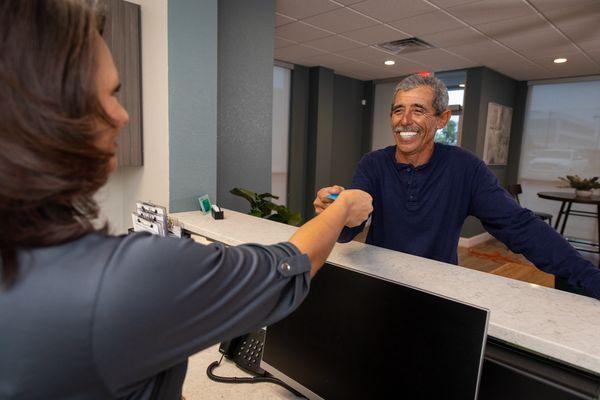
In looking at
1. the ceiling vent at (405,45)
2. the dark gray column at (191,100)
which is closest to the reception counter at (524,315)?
the dark gray column at (191,100)

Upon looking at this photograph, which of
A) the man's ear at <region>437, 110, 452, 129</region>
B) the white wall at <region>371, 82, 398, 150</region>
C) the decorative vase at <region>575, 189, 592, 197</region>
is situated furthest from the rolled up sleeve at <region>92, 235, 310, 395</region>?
the white wall at <region>371, 82, 398, 150</region>

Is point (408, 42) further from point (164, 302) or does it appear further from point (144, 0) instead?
point (164, 302)

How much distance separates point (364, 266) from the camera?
1046 mm

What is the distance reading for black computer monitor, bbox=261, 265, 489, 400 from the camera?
59 centimetres

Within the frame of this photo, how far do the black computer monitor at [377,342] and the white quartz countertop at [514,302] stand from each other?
70 millimetres

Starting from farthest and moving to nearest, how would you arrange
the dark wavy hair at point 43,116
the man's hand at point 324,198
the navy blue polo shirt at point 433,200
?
the navy blue polo shirt at point 433,200 < the man's hand at point 324,198 < the dark wavy hair at point 43,116

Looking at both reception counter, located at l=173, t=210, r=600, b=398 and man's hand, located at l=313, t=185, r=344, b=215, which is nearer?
reception counter, located at l=173, t=210, r=600, b=398

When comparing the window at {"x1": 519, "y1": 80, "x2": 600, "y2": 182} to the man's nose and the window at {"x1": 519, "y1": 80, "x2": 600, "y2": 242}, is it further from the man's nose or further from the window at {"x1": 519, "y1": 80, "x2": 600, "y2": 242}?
the man's nose

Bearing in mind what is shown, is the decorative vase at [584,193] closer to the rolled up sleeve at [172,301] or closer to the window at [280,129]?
the window at [280,129]

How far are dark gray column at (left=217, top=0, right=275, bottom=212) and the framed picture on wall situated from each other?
381 cm

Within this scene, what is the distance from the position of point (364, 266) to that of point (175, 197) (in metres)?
1.23

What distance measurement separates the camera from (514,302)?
2.68ft

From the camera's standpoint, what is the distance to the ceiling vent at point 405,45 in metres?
3.85

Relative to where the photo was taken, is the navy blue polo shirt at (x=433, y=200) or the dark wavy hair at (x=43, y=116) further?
the navy blue polo shirt at (x=433, y=200)
